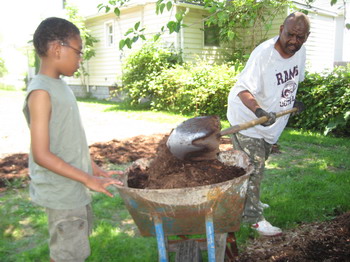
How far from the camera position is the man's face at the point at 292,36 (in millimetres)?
2812

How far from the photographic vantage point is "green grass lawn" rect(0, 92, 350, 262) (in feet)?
9.87

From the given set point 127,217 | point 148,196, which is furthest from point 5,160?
point 148,196

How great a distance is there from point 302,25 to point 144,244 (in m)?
2.37

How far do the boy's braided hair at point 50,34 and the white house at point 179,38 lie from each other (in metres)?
10.8

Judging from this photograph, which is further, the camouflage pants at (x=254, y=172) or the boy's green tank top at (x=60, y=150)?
the camouflage pants at (x=254, y=172)

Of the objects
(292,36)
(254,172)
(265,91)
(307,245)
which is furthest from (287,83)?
(307,245)

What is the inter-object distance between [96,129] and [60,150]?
673cm

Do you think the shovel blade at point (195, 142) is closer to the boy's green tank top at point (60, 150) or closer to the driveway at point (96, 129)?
the boy's green tank top at point (60, 150)

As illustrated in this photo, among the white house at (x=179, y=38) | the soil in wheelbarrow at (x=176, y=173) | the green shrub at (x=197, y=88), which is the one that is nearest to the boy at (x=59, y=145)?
the soil in wheelbarrow at (x=176, y=173)

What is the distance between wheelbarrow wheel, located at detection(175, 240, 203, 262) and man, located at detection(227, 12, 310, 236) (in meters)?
1.04

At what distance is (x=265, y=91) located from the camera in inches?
120

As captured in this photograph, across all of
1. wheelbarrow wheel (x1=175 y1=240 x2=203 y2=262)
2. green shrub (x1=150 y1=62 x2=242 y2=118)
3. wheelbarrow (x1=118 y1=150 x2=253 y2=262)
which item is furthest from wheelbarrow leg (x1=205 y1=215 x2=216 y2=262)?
green shrub (x1=150 y1=62 x2=242 y2=118)

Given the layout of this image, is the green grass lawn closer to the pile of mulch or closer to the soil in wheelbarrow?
the pile of mulch

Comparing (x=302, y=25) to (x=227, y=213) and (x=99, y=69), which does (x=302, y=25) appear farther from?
(x=99, y=69)
